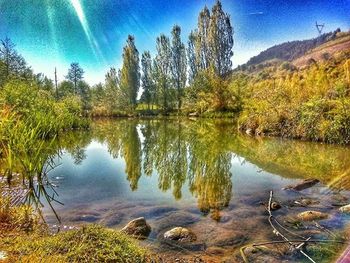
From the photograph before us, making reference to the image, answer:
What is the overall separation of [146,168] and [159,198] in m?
2.19

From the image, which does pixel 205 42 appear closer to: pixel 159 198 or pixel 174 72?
pixel 174 72

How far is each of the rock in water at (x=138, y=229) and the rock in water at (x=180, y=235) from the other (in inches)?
8.3

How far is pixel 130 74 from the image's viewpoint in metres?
37.9

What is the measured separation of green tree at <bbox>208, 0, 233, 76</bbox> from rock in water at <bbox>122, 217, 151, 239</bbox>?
26743 millimetres

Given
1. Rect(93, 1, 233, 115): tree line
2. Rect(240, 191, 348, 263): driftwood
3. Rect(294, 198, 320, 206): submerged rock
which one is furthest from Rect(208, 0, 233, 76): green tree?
Rect(240, 191, 348, 263): driftwood

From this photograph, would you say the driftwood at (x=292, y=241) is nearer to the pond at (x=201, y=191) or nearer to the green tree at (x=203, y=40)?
the pond at (x=201, y=191)

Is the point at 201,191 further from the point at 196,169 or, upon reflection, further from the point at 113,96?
the point at 113,96

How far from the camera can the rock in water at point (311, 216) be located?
357 centimetres

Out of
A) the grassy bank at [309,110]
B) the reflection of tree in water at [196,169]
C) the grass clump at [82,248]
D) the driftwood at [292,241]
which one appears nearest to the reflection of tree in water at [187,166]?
the reflection of tree in water at [196,169]

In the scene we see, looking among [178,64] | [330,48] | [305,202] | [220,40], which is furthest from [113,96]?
[305,202]

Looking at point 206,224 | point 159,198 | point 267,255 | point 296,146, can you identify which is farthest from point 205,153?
point 267,255

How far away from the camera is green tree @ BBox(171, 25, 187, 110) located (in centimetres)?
3594

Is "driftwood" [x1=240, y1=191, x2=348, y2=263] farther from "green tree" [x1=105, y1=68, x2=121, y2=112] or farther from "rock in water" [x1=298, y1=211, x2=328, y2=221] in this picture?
"green tree" [x1=105, y1=68, x2=121, y2=112]

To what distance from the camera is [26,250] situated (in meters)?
2.15
